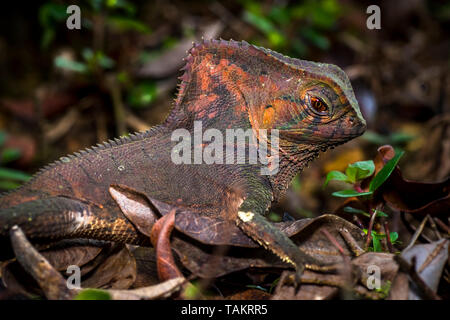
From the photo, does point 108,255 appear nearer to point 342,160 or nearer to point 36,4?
point 342,160

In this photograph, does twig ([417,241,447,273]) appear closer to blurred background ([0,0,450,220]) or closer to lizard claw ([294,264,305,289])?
lizard claw ([294,264,305,289])

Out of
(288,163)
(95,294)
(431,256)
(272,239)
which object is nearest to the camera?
(95,294)

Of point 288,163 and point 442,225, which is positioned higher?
point 288,163

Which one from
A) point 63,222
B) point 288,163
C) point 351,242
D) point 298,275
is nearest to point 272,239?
point 298,275

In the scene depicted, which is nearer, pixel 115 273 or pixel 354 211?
pixel 115 273

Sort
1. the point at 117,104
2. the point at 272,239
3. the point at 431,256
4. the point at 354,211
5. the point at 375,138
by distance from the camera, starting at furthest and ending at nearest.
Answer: the point at 375,138
the point at 117,104
the point at 354,211
the point at 272,239
the point at 431,256

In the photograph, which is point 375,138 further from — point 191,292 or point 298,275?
point 191,292
